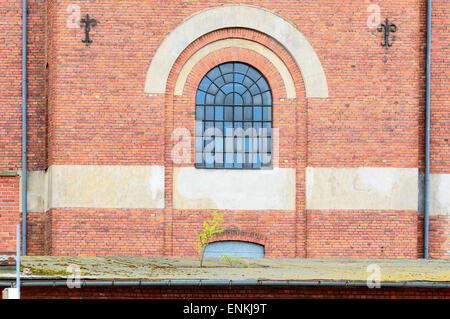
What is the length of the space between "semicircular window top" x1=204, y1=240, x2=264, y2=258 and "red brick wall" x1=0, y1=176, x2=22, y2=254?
7486 millimetres

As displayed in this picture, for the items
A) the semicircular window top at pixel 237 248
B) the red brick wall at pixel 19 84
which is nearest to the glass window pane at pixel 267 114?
the semicircular window top at pixel 237 248

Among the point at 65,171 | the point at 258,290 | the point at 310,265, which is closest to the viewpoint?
the point at 258,290

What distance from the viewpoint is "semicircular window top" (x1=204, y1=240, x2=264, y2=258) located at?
63.9ft

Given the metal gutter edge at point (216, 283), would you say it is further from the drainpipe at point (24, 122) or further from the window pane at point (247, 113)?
the drainpipe at point (24, 122)

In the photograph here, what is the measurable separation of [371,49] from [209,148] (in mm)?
4312

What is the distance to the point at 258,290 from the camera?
12938 mm

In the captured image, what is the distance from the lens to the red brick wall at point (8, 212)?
40.9 ft

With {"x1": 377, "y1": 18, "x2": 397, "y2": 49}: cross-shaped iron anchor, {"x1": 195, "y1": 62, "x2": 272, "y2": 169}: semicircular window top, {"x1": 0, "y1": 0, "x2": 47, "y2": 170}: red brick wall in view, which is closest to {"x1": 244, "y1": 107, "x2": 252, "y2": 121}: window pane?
{"x1": 195, "y1": 62, "x2": 272, "y2": 169}: semicircular window top

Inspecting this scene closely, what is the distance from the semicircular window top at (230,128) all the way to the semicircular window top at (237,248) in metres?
1.75

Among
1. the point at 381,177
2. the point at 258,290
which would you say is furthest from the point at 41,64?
the point at 258,290

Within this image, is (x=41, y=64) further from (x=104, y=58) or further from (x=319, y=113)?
(x=319, y=113)

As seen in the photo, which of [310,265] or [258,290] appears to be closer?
[258,290]

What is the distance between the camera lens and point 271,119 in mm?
19703

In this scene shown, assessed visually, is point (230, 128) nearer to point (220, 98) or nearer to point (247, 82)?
point (220, 98)
